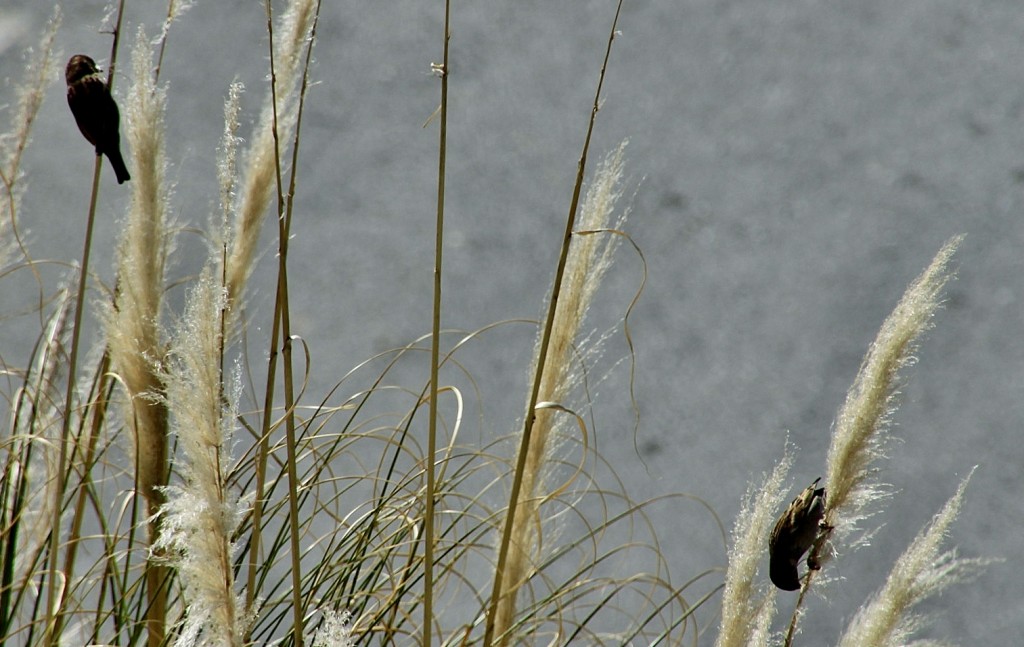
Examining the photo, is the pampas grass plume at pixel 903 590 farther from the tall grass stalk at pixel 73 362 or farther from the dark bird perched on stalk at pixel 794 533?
the tall grass stalk at pixel 73 362

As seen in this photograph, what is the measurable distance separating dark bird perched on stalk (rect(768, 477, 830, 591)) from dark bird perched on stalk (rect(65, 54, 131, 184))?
0.40 m

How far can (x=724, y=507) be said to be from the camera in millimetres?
2119

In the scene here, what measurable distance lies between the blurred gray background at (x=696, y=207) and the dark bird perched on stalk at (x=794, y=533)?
1.46 m

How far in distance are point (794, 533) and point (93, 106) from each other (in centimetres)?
44

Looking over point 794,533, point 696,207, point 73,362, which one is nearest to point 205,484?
point 73,362

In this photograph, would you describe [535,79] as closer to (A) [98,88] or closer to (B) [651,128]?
(B) [651,128]

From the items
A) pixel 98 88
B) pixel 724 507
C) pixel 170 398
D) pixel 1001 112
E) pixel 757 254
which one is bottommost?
pixel 170 398

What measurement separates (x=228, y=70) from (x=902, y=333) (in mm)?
1873

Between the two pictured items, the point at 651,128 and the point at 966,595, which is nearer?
the point at 966,595

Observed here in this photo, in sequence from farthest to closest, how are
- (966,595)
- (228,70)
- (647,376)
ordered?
(228,70) → (647,376) → (966,595)

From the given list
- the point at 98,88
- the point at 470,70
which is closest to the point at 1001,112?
the point at 470,70

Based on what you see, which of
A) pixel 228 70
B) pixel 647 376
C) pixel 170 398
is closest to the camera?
pixel 170 398

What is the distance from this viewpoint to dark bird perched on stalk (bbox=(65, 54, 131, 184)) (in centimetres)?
63

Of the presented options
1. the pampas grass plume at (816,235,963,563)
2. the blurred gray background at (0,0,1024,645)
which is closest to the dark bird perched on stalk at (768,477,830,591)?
the pampas grass plume at (816,235,963,563)
